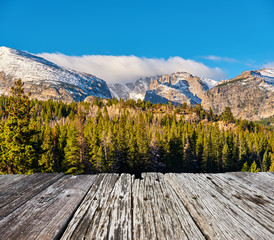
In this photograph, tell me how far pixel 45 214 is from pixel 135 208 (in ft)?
2.38

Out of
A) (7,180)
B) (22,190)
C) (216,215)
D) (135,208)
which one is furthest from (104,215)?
(7,180)

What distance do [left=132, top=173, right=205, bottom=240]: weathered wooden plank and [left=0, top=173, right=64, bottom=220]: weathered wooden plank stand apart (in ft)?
3.41

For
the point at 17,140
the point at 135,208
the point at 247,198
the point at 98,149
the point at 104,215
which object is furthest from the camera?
the point at 98,149

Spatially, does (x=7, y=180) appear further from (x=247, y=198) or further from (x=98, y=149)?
(x=98, y=149)

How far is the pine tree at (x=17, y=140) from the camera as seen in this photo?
1311 cm

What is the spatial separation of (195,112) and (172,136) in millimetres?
76286

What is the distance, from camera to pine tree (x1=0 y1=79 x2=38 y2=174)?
1311 cm

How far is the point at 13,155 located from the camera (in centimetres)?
1303

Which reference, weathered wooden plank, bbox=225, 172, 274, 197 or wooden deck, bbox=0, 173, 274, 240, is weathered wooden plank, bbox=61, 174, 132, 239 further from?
weathered wooden plank, bbox=225, 172, 274, 197

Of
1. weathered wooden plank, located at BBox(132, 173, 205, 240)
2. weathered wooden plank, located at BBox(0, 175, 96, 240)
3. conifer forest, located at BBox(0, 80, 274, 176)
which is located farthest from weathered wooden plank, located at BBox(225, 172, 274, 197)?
conifer forest, located at BBox(0, 80, 274, 176)

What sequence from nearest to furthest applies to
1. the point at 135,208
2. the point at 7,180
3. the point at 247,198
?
the point at 135,208
the point at 247,198
the point at 7,180

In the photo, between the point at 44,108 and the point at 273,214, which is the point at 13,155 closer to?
the point at 273,214

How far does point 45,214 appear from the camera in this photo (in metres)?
1.29

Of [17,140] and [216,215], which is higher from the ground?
[216,215]
